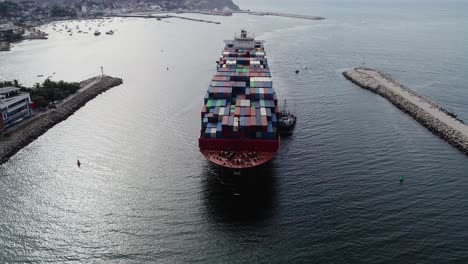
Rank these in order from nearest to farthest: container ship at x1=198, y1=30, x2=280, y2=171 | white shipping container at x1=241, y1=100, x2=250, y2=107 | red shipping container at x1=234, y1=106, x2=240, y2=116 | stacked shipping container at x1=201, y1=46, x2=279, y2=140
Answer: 1. container ship at x1=198, y1=30, x2=280, y2=171
2. stacked shipping container at x1=201, y1=46, x2=279, y2=140
3. red shipping container at x1=234, y1=106, x2=240, y2=116
4. white shipping container at x1=241, y1=100, x2=250, y2=107

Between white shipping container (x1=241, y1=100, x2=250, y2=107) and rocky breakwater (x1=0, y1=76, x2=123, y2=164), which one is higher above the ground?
white shipping container (x1=241, y1=100, x2=250, y2=107)

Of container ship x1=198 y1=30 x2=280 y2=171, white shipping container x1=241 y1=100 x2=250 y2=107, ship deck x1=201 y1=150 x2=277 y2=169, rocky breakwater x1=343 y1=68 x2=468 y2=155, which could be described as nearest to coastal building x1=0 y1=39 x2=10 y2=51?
container ship x1=198 y1=30 x2=280 y2=171

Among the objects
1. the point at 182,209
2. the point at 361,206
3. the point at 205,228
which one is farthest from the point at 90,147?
the point at 361,206

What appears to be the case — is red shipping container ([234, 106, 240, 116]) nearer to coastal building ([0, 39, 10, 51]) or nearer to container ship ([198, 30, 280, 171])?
container ship ([198, 30, 280, 171])

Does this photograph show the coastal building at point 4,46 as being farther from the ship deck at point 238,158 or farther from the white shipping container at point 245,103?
the ship deck at point 238,158

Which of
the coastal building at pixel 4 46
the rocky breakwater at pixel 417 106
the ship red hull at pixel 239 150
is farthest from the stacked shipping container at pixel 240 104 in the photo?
the coastal building at pixel 4 46

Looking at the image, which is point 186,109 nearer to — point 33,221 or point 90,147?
point 90,147

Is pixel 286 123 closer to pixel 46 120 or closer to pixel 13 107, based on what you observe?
pixel 46 120
